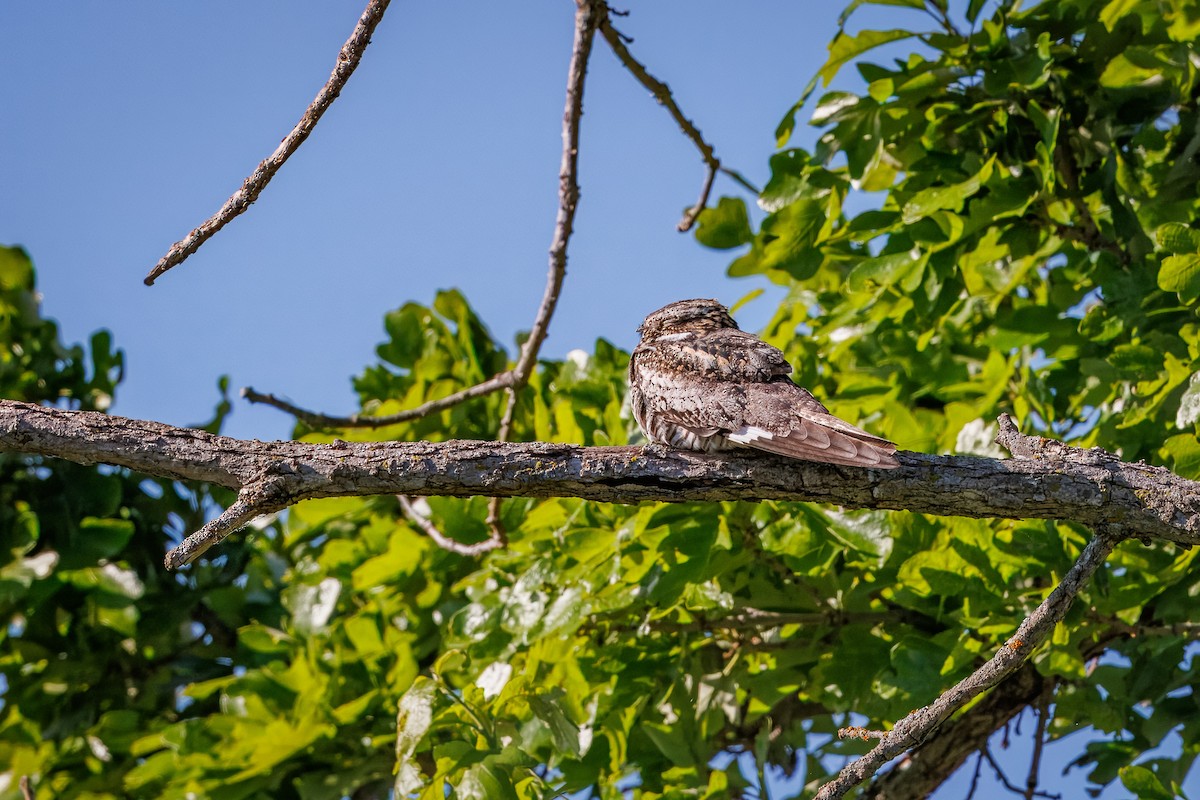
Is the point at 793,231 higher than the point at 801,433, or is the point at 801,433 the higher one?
the point at 793,231

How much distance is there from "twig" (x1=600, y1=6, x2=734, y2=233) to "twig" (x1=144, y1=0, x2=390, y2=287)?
1.38m

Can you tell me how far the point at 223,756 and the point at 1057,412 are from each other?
3284 millimetres

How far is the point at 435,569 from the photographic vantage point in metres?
4.56

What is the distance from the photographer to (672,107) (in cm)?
430

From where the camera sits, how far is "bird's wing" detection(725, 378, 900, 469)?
2.54 meters

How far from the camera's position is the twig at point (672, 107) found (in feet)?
13.3

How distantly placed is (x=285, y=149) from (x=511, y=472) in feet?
2.93

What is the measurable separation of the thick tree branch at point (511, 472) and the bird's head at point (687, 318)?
4.84ft

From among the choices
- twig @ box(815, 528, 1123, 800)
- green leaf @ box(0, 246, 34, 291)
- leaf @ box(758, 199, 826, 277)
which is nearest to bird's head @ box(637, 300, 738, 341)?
leaf @ box(758, 199, 826, 277)

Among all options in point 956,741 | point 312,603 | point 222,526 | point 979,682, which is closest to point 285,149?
point 222,526

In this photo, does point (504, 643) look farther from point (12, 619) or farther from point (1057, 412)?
point (12, 619)

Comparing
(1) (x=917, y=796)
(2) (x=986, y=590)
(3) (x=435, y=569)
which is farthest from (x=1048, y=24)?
(3) (x=435, y=569)

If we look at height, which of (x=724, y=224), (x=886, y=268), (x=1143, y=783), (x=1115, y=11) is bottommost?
(x=1143, y=783)

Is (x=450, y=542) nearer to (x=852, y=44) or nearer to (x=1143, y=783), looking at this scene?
(x=852, y=44)
